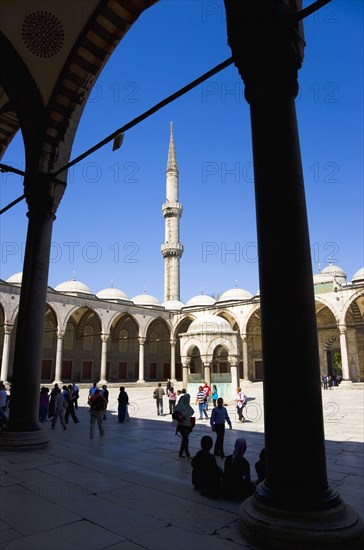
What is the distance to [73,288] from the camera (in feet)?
105

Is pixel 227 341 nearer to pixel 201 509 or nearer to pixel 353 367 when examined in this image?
pixel 201 509

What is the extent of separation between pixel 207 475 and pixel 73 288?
2971 centimetres

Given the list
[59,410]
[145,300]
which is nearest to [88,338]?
[145,300]

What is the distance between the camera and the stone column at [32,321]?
18.7 feet

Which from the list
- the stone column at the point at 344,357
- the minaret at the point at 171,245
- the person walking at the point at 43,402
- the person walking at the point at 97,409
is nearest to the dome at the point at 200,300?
the minaret at the point at 171,245

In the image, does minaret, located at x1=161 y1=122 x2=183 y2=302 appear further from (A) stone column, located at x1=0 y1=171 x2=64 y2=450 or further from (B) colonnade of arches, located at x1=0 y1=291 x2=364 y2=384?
(A) stone column, located at x1=0 y1=171 x2=64 y2=450

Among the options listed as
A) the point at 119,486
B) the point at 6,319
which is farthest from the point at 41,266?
the point at 6,319

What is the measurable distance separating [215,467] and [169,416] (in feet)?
27.3

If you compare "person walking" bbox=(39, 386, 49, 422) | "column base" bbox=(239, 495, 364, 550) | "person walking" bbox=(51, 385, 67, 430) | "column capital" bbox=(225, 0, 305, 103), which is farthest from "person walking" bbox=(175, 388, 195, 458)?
"person walking" bbox=(39, 386, 49, 422)

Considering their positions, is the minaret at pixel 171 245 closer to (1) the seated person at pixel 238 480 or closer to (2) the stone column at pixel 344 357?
(2) the stone column at pixel 344 357

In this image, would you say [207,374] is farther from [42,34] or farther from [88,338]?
[88,338]

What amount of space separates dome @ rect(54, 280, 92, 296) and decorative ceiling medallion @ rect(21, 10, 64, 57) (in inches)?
1019

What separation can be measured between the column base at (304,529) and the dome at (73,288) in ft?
99.6

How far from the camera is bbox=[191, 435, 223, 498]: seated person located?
369 cm
